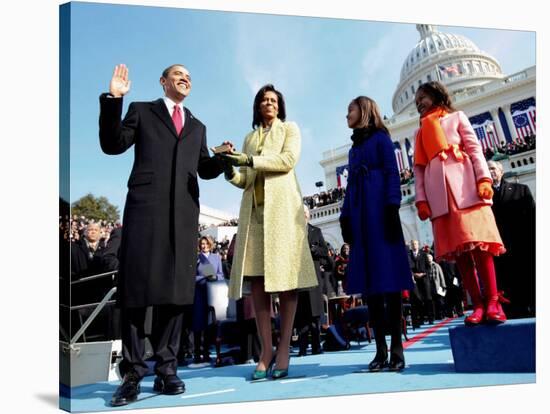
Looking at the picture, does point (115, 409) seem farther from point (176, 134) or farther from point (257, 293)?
point (176, 134)

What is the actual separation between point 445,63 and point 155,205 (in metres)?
12.8

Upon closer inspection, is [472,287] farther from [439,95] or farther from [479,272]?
[439,95]

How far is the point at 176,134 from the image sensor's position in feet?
9.30

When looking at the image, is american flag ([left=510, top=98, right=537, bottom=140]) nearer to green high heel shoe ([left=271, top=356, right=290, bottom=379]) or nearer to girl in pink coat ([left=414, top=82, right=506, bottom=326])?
girl in pink coat ([left=414, top=82, right=506, bottom=326])

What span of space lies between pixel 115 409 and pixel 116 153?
136 cm

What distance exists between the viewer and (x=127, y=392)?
96.3 inches

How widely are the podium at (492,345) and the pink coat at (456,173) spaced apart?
30.5 inches

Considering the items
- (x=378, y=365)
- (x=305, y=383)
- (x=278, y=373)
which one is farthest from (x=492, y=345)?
(x=278, y=373)

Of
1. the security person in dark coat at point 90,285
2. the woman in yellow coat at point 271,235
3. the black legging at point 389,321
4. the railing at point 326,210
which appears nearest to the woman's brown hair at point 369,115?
the woman in yellow coat at point 271,235

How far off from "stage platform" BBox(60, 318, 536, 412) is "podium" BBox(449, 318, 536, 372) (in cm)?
6

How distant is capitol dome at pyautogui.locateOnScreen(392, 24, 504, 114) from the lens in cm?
457

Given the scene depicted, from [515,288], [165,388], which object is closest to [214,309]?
[165,388]

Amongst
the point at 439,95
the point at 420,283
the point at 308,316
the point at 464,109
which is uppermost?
the point at 464,109

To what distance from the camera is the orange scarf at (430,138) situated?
3.23m
